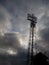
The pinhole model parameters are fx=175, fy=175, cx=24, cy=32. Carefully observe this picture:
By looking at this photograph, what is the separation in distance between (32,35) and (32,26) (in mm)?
2242

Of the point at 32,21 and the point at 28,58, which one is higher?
the point at 32,21

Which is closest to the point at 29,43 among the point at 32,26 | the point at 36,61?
the point at 32,26

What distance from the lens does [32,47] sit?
133ft

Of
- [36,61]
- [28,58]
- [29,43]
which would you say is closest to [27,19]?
[29,43]

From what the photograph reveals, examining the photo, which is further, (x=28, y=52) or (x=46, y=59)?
(x=46, y=59)

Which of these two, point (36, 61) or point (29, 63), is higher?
point (36, 61)

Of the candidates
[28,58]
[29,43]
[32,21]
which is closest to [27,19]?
[32,21]

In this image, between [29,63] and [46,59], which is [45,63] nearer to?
[46,59]

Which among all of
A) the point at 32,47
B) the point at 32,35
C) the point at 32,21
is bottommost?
the point at 32,47

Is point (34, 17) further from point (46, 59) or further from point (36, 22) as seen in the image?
point (46, 59)

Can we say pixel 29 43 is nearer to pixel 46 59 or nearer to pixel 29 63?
pixel 29 63

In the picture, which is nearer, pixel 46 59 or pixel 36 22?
pixel 36 22

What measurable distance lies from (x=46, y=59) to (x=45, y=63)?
76.8 inches

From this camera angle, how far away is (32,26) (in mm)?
42031
